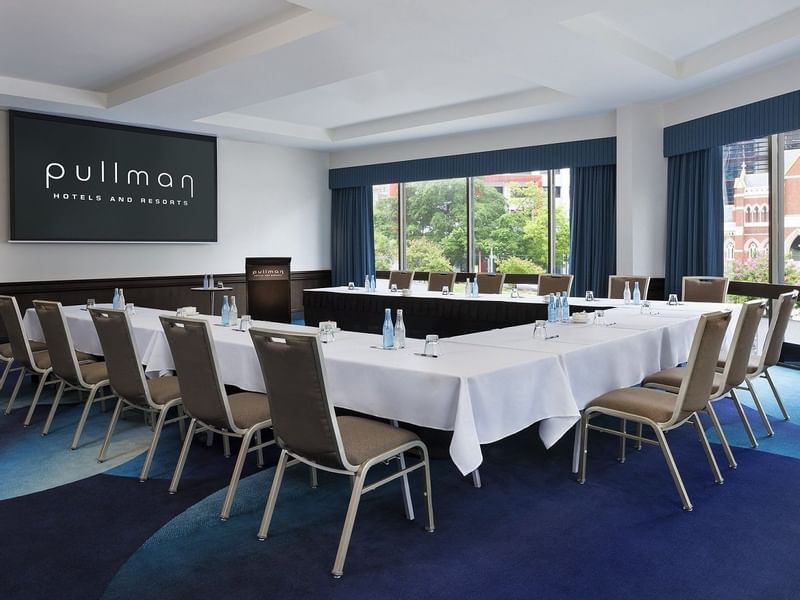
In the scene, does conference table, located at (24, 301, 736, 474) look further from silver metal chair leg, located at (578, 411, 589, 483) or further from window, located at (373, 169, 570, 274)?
window, located at (373, 169, 570, 274)

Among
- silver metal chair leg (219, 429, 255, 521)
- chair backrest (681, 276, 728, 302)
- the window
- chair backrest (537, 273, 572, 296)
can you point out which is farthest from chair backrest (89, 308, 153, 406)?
the window

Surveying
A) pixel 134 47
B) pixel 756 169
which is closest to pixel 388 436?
pixel 134 47

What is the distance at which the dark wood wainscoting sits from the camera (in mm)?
8664

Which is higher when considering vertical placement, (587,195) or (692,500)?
(587,195)

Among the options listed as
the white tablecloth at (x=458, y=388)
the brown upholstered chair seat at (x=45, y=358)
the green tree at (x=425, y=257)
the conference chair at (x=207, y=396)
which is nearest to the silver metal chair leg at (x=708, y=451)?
the white tablecloth at (x=458, y=388)

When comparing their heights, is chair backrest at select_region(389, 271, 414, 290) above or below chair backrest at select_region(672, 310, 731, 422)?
above

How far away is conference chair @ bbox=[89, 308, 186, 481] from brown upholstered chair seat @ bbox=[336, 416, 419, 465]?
1196mm

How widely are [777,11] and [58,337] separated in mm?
6112

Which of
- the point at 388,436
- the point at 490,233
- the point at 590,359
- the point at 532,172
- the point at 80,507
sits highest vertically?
the point at 532,172

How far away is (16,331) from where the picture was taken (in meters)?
4.91

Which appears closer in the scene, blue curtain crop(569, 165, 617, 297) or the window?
blue curtain crop(569, 165, 617, 297)

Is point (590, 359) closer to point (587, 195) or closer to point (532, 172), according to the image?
point (587, 195)

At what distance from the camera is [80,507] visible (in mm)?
3318

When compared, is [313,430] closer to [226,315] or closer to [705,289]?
[226,315]
